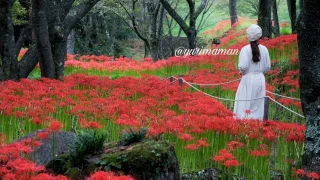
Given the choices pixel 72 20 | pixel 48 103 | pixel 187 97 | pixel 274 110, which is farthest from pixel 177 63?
pixel 48 103

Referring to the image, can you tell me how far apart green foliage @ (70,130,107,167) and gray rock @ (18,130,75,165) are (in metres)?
0.70

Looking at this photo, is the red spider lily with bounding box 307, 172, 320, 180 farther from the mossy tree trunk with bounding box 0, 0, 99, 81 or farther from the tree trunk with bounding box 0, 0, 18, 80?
the tree trunk with bounding box 0, 0, 18, 80

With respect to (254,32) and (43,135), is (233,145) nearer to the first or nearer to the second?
(43,135)

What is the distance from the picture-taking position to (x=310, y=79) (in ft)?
19.1

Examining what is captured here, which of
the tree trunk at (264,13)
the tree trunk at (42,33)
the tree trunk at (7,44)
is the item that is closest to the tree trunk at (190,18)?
the tree trunk at (264,13)

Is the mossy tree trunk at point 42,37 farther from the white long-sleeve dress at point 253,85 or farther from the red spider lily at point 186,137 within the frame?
the red spider lily at point 186,137

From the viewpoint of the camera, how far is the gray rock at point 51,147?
5.73 meters

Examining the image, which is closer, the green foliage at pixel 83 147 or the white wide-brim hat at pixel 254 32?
the green foliage at pixel 83 147

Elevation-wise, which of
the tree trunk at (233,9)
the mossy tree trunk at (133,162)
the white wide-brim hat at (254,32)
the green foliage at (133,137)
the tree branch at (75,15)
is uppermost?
the tree trunk at (233,9)

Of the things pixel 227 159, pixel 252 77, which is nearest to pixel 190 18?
pixel 252 77

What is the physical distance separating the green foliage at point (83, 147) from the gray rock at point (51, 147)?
697 millimetres

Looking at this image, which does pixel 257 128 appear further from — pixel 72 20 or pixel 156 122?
pixel 72 20

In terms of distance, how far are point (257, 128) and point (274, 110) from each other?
4.48 m

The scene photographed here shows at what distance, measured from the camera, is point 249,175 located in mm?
6156
